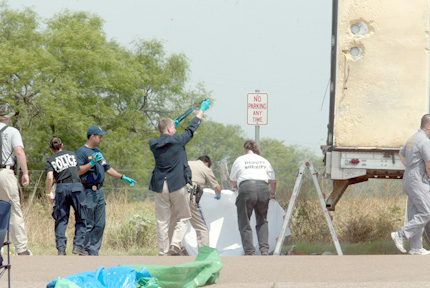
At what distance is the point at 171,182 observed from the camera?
10.4 metres

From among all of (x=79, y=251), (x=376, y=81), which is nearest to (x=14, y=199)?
(x=79, y=251)

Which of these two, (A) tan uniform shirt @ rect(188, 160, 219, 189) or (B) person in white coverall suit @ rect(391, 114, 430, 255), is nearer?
(B) person in white coverall suit @ rect(391, 114, 430, 255)

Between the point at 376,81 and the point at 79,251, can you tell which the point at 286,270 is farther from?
the point at 376,81

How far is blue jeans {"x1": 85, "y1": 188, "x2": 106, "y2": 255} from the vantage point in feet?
35.7

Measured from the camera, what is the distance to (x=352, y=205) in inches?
575

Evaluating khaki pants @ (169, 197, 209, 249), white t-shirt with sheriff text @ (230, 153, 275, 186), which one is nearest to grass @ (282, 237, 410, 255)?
khaki pants @ (169, 197, 209, 249)

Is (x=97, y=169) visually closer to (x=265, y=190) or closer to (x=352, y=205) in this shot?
(x=265, y=190)

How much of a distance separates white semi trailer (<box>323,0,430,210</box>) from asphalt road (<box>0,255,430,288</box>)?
6.25 ft

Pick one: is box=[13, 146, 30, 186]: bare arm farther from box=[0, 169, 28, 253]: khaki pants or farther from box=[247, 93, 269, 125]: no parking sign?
box=[247, 93, 269, 125]: no parking sign

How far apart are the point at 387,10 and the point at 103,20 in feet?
102

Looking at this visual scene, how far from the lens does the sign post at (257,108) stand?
42.6ft

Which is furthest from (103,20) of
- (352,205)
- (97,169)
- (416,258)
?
(416,258)

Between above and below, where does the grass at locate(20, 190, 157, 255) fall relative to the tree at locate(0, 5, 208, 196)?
below

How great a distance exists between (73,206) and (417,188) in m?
4.37
